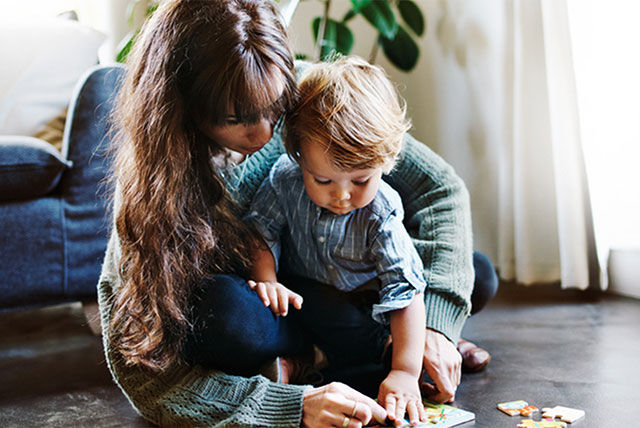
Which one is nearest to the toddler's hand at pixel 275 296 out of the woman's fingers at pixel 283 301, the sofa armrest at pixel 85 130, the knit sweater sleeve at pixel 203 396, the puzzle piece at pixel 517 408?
the woman's fingers at pixel 283 301

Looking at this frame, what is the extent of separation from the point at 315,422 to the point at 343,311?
0.98 feet

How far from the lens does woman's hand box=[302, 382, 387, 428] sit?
962 millimetres

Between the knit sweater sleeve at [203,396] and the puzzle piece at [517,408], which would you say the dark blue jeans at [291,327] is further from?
the puzzle piece at [517,408]

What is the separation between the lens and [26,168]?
164cm

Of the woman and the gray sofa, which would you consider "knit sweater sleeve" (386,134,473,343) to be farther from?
the gray sofa

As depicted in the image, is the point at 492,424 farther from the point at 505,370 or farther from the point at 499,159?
the point at 499,159

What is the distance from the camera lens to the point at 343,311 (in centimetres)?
124

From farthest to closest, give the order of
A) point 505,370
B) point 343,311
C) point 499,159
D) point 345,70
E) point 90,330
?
1. point 499,159
2. point 90,330
3. point 505,370
4. point 343,311
5. point 345,70

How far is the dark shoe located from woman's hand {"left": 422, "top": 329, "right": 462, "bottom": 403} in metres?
0.17

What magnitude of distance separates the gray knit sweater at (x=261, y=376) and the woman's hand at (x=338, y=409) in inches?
0.7

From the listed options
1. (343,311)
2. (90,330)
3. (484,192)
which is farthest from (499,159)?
(90,330)

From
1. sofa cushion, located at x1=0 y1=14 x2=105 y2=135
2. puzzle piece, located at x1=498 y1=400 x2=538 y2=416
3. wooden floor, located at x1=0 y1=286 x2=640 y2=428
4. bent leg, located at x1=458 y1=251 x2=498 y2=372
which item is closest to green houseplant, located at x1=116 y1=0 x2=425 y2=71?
sofa cushion, located at x1=0 y1=14 x2=105 y2=135

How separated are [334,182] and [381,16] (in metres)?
1.53

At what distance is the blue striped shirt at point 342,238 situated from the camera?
113 centimetres
